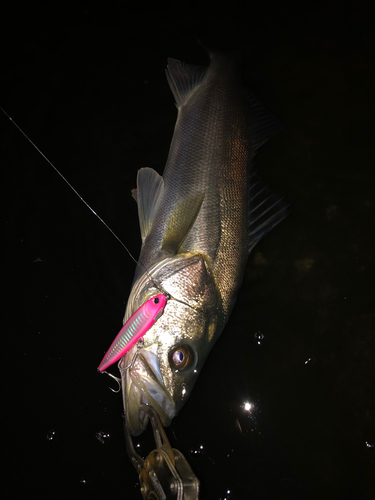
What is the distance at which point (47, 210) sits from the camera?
2.63 metres

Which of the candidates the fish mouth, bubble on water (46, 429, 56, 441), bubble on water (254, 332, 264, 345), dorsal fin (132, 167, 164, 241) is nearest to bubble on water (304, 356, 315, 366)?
bubble on water (254, 332, 264, 345)

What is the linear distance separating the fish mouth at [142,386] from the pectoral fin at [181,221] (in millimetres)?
657

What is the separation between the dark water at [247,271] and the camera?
249 cm

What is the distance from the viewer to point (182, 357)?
189cm

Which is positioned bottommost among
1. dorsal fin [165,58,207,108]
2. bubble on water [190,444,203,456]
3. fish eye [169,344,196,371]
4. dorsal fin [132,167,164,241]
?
bubble on water [190,444,203,456]

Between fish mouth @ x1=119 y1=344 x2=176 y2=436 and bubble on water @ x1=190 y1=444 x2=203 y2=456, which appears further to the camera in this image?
bubble on water @ x1=190 y1=444 x2=203 y2=456

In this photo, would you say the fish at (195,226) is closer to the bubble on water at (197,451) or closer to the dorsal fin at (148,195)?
the dorsal fin at (148,195)

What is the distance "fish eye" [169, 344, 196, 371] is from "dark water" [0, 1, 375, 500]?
720 mm

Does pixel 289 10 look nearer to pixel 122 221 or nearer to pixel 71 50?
pixel 71 50

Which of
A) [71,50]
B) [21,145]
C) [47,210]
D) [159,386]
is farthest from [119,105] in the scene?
[159,386]

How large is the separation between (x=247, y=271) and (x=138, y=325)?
1234 mm

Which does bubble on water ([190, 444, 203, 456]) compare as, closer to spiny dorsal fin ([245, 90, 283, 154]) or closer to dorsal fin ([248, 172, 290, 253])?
dorsal fin ([248, 172, 290, 253])

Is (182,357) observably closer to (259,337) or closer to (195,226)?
(195,226)

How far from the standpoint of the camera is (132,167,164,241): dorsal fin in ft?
7.38
